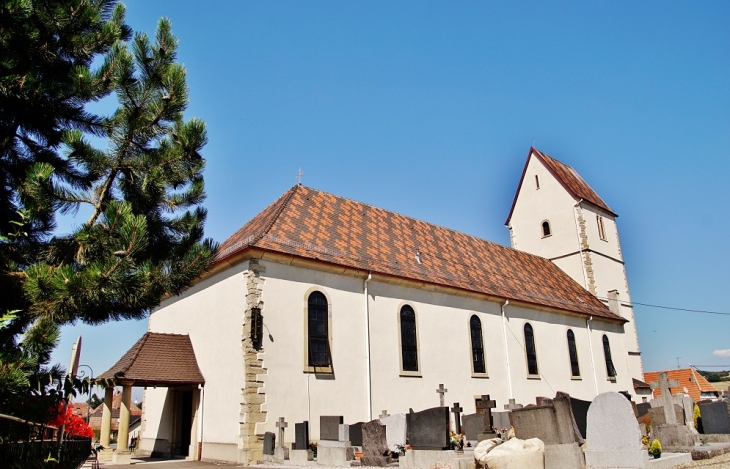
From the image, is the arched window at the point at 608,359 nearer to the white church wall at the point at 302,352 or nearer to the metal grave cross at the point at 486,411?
the white church wall at the point at 302,352

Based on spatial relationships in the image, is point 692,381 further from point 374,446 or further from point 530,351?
point 374,446

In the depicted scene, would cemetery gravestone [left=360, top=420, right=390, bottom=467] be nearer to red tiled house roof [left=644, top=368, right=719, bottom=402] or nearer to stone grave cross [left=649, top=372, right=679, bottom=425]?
stone grave cross [left=649, top=372, right=679, bottom=425]

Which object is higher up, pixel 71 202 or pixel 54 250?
pixel 71 202

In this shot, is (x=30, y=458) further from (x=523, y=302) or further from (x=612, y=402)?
(x=523, y=302)

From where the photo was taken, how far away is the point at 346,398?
16625 millimetres

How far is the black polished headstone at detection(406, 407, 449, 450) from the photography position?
11.3 meters

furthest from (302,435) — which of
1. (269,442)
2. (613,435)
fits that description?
(613,435)

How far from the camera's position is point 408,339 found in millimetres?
19125

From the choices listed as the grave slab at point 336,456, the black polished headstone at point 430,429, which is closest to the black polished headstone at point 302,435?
the grave slab at point 336,456

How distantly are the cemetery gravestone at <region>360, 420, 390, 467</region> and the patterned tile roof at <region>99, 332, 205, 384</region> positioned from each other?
21.3 feet

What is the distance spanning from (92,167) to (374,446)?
A: 8212 millimetres

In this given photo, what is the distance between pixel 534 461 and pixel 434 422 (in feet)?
8.34

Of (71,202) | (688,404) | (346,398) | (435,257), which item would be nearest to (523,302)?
(435,257)

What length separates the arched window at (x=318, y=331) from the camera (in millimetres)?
16484
